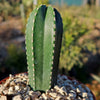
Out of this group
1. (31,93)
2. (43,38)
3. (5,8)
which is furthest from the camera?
(5,8)

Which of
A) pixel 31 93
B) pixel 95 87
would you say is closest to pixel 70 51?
pixel 95 87

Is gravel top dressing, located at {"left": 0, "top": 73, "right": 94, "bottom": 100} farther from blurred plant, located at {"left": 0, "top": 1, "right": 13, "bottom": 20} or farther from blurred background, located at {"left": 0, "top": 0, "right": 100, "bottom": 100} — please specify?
blurred plant, located at {"left": 0, "top": 1, "right": 13, "bottom": 20}

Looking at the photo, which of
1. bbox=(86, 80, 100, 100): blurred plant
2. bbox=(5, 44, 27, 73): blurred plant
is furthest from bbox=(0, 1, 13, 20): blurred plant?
bbox=(86, 80, 100, 100): blurred plant

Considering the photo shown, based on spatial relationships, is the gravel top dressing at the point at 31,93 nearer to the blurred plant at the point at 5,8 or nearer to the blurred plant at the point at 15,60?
the blurred plant at the point at 15,60

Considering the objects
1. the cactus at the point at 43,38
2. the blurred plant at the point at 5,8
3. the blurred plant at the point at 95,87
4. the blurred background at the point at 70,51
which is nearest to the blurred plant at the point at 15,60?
the blurred background at the point at 70,51

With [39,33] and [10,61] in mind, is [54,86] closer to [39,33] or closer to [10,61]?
[39,33]

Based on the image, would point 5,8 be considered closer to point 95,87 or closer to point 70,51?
point 70,51

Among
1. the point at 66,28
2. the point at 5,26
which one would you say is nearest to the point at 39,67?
the point at 66,28
